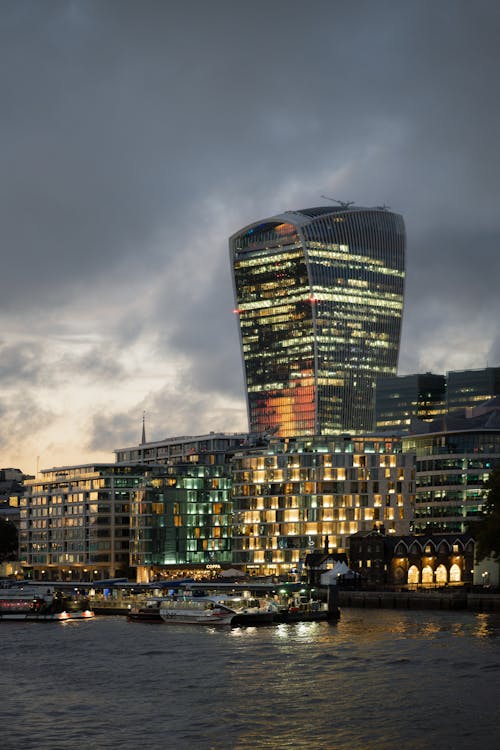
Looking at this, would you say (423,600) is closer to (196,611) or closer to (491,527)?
(491,527)

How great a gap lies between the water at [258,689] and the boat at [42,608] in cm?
2726

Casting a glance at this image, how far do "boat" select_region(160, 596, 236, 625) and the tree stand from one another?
112 ft

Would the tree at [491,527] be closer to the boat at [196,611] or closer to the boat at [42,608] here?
the boat at [196,611]

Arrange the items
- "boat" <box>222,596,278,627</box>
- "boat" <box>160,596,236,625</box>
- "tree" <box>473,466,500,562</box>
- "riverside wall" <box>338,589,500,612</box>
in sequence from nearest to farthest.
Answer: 1. "boat" <box>222,596,278,627</box>
2. "boat" <box>160,596,236,625</box>
3. "riverside wall" <box>338,589,500,612</box>
4. "tree" <box>473,466,500,562</box>

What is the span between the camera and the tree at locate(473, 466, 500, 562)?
538ft

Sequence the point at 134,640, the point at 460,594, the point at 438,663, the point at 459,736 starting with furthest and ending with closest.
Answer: the point at 460,594 < the point at 134,640 < the point at 438,663 < the point at 459,736

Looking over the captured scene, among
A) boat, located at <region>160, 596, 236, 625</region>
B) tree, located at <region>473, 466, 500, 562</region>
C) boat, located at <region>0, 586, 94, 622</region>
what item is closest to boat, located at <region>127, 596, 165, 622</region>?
boat, located at <region>160, 596, 236, 625</region>

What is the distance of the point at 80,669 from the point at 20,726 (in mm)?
26873

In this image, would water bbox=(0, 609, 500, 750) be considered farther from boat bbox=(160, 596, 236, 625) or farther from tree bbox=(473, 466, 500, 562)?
tree bbox=(473, 466, 500, 562)

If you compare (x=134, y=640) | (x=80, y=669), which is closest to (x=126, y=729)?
(x=80, y=669)

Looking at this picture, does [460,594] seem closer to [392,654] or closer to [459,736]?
[392,654]

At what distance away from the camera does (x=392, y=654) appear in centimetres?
10881

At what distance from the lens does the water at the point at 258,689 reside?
7388 cm

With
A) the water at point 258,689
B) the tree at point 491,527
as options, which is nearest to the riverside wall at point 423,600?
the tree at point 491,527
